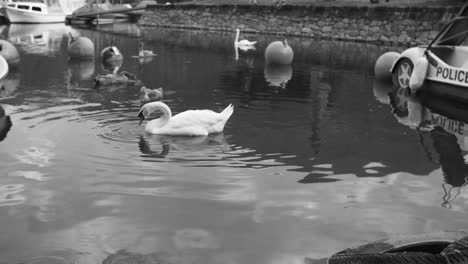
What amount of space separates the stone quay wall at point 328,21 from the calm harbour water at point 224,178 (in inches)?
733

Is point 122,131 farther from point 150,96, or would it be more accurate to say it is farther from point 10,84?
point 10,84

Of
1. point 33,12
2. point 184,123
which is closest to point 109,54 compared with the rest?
point 184,123

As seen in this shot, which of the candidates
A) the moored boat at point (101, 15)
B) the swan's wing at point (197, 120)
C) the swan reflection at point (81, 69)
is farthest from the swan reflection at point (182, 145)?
the moored boat at point (101, 15)

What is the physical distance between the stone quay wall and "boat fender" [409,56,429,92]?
A: 55.9 ft

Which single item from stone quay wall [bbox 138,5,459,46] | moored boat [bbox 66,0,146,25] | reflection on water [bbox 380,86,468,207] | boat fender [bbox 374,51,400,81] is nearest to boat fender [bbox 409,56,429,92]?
reflection on water [bbox 380,86,468,207]

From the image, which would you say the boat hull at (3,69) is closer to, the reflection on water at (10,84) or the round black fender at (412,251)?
the reflection on water at (10,84)

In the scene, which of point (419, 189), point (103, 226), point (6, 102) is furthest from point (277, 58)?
point (103, 226)

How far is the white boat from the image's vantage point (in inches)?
1854

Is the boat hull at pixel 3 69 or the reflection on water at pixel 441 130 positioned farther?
the boat hull at pixel 3 69

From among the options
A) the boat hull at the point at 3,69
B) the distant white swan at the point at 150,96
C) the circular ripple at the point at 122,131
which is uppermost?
the boat hull at the point at 3,69

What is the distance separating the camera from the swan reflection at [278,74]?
1522 centimetres

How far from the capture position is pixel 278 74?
682 inches

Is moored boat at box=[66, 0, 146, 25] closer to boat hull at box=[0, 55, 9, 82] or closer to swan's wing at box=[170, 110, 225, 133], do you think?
boat hull at box=[0, 55, 9, 82]

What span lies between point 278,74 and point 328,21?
17958 millimetres
